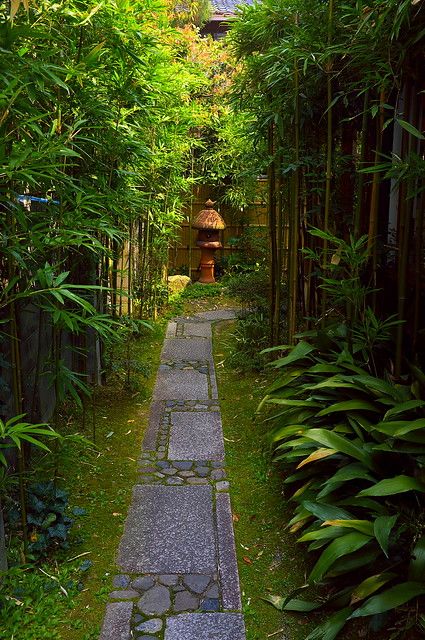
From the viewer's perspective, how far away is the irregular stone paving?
226 cm

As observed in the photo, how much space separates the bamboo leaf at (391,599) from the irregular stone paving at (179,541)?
1.54ft

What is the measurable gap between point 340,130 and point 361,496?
2.79 metres

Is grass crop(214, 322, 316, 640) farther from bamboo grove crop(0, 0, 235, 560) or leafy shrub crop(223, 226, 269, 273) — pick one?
leafy shrub crop(223, 226, 269, 273)

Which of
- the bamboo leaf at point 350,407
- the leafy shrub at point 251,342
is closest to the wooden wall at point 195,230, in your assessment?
the leafy shrub at point 251,342

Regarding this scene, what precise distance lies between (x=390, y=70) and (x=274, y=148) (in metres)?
2.00

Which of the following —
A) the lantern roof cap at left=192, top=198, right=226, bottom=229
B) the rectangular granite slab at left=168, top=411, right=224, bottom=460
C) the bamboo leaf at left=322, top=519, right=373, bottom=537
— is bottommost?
the rectangular granite slab at left=168, top=411, right=224, bottom=460

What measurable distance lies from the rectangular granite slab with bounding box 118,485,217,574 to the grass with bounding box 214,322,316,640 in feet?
0.51

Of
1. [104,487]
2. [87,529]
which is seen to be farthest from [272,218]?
[87,529]

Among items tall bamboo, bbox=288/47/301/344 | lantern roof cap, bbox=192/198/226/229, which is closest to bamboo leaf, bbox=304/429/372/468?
tall bamboo, bbox=288/47/301/344

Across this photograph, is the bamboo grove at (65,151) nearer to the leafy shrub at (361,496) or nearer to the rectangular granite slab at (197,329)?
the leafy shrub at (361,496)

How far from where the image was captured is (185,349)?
20.3 ft

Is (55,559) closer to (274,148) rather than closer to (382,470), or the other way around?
(382,470)

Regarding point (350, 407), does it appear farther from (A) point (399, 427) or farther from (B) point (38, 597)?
(B) point (38, 597)

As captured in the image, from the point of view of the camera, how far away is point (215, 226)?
9203 millimetres
